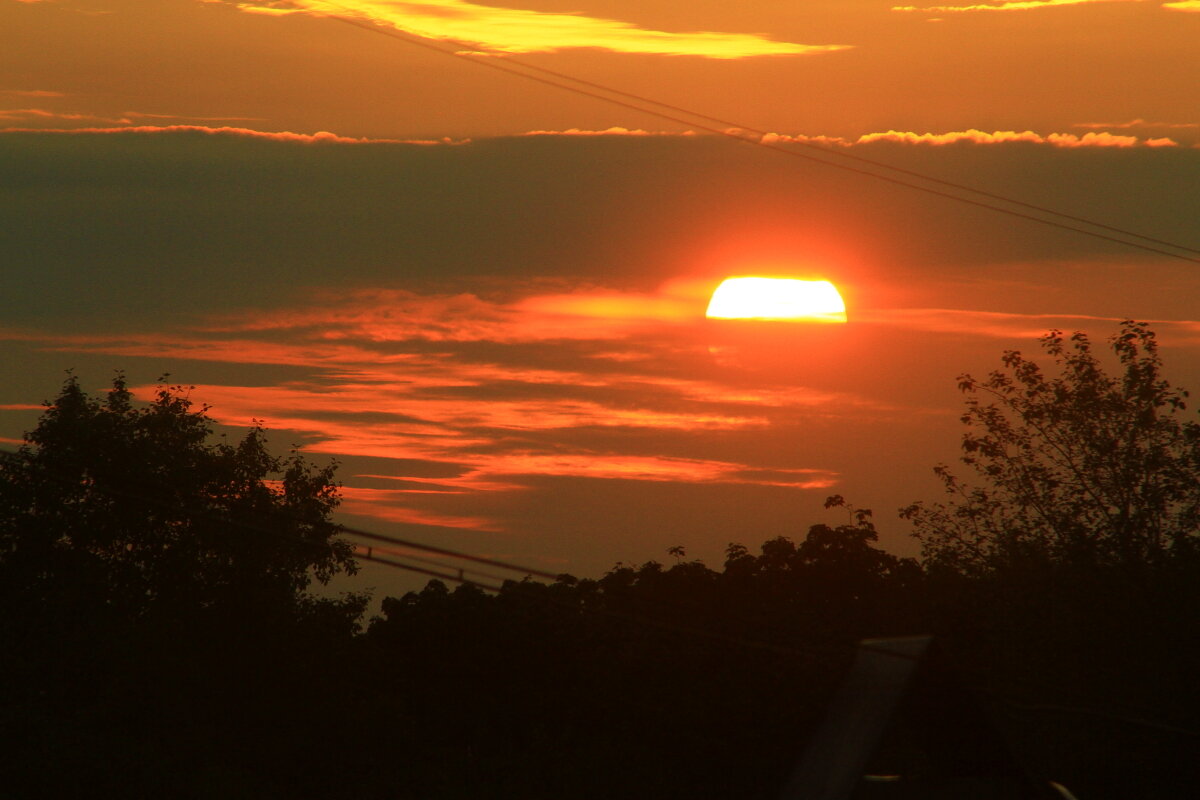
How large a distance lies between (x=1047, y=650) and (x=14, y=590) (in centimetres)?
3365

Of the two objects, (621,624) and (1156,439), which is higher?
(1156,439)

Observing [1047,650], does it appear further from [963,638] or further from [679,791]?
[679,791]

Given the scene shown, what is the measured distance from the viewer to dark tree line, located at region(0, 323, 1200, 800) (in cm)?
2748

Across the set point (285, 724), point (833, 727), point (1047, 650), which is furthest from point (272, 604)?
point (833, 727)

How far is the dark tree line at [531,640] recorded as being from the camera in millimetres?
27484

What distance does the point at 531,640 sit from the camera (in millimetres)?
49375

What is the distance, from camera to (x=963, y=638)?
129ft

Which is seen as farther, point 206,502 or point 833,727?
point 206,502

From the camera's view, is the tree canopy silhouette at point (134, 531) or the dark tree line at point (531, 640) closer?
the dark tree line at point (531, 640)

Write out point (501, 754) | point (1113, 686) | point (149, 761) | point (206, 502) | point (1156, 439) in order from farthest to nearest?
1. point (206, 502)
2. point (501, 754)
3. point (149, 761)
4. point (1156, 439)
5. point (1113, 686)

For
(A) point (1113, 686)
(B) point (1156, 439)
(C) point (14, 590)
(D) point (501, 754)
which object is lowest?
(D) point (501, 754)

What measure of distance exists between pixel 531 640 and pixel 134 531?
1563 cm

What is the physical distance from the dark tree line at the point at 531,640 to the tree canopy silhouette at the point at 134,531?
9 cm

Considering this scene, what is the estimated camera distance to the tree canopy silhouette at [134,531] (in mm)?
43312
